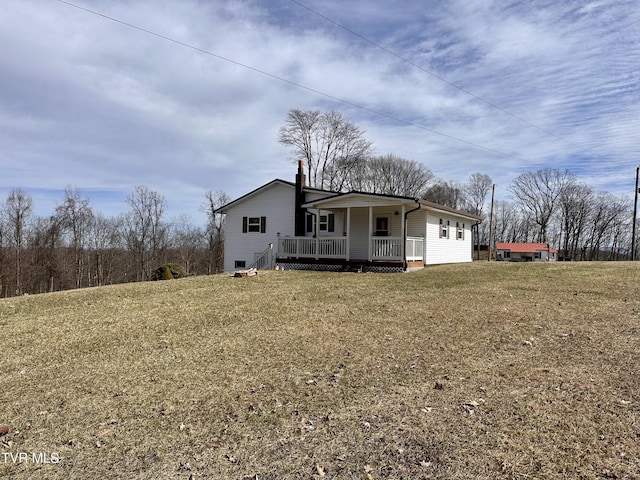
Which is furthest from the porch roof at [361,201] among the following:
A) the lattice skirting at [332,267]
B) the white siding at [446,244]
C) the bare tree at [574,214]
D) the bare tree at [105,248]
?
the bare tree at [574,214]

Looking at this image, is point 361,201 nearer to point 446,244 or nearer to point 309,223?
point 309,223

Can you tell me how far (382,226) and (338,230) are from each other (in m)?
2.17

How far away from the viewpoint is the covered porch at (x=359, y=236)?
15.9 metres

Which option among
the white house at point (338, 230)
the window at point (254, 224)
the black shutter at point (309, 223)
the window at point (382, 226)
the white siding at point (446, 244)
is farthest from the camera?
the window at point (254, 224)

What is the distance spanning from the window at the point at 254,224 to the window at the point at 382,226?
6166 mm

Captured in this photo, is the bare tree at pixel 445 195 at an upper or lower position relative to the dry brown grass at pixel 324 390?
upper

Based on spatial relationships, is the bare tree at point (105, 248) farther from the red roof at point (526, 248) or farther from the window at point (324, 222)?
the red roof at point (526, 248)

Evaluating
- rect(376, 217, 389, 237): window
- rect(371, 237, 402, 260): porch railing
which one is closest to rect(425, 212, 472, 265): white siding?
rect(376, 217, 389, 237): window

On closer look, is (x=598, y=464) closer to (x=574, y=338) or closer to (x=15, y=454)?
(x=574, y=338)

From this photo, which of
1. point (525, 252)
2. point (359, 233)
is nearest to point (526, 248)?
point (525, 252)

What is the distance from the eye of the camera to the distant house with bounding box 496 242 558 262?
50.4m

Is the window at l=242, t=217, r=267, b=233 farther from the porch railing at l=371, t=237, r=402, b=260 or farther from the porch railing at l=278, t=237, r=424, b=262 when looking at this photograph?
the porch railing at l=371, t=237, r=402, b=260

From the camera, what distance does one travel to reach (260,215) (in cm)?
2141

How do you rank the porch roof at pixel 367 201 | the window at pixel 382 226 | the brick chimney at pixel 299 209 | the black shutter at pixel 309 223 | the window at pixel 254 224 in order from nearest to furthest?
1. the porch roof at pixel 367 201
2. the window at pixel 382 226
3. the brick chimney at pixel 299 209
4. the black shutter at pixel 309 223
5. the window at pixel 254 224
